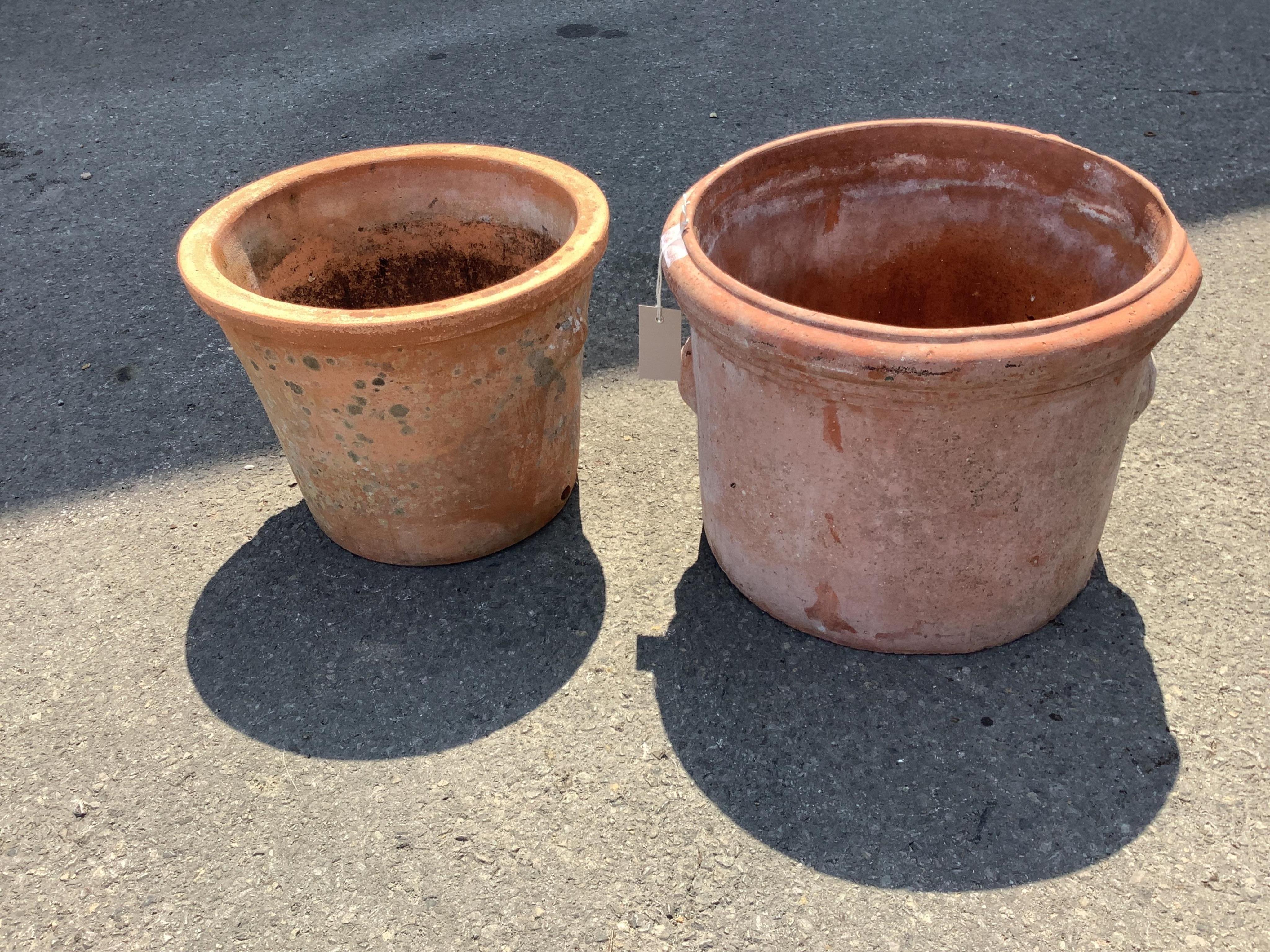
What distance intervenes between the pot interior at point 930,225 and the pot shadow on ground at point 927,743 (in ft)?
2.25

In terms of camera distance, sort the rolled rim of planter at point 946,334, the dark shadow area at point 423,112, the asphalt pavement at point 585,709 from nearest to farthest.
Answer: the rolled rim of planter at point 946,334 → the asphalt pavement at point 585,709 → the dark shadow area at point 423,112

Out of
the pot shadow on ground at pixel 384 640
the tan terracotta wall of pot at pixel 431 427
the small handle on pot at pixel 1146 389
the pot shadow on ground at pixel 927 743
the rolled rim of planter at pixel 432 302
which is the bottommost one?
the pot shadow on ground at pixel 384 640

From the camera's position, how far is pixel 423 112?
176 inches

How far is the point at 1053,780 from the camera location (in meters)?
1.78

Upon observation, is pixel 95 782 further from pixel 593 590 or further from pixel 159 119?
pixel 159 119

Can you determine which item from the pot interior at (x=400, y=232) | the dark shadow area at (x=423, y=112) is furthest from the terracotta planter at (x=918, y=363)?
the dark shadow area at (x=423, y=112)

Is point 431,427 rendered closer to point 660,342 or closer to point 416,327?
point 416,327

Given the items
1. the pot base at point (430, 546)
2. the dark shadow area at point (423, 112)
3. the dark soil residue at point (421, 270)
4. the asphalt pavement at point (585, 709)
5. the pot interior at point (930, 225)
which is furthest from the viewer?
the dark shadow area at point (423, 112)

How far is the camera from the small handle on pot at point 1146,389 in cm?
179

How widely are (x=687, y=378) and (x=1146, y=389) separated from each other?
0.85 m

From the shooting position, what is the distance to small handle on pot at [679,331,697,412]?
208 cm

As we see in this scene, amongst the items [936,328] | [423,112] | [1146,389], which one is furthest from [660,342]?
[423,112]

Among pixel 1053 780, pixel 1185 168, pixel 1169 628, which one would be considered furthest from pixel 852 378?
pixel 1185 168

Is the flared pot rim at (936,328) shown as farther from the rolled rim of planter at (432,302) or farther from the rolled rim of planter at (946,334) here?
the rolled rim of planter at (432,302)
